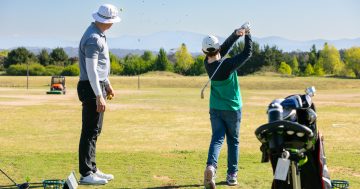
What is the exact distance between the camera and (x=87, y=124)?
294 inches

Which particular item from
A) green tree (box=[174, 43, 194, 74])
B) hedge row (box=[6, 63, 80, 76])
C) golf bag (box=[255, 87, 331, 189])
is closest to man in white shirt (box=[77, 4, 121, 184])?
golf bag (box=[255, 87, 331, 189])

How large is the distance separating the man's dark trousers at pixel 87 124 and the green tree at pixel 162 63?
330 feet

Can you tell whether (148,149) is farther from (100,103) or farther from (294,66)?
(294,66)

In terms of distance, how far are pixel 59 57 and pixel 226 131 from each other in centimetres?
10523

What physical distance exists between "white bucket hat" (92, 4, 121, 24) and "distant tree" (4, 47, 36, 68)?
101995 millimetres

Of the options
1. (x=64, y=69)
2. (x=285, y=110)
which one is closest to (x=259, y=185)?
(x=285, y=110)

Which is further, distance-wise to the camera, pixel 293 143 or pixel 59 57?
pixel 59 57

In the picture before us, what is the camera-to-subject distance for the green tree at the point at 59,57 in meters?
109

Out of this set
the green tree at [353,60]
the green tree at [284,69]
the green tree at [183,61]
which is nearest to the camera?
the green tree at [284,69]

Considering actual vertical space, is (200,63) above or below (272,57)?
below

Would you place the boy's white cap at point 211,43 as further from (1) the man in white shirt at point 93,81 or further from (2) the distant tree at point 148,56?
(2) the distant tree at point 148,56

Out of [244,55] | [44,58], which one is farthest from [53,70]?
[244,55]

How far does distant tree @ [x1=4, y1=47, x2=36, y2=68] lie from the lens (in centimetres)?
10600

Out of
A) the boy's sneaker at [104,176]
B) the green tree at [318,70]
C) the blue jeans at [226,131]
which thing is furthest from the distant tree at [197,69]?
the blue jeans at [226,131]
